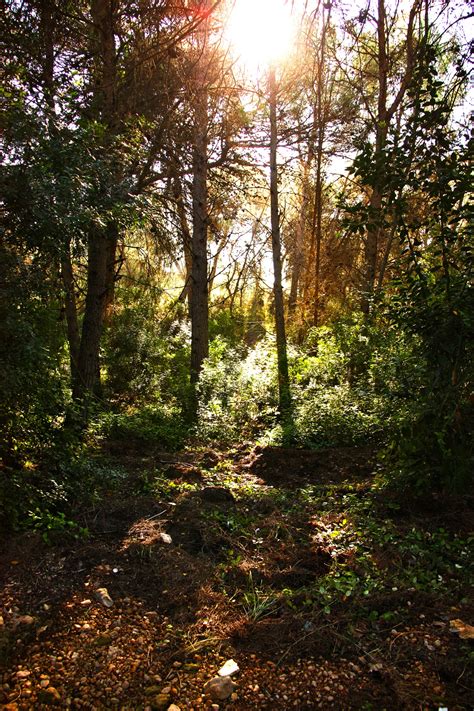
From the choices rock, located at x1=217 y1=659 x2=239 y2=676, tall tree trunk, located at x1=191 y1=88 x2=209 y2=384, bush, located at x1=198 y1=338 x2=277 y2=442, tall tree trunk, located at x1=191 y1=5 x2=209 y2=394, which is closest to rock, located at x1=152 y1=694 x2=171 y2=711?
rock, located at x1=217 y1=659 x2=239 y2=676

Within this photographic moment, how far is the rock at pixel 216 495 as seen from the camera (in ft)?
15.2

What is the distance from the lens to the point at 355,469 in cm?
562

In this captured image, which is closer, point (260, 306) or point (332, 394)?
point (332, 394)

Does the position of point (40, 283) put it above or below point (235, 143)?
below

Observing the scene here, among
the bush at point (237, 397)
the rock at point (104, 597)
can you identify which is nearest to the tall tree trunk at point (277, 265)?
the bush at point (237, 397)

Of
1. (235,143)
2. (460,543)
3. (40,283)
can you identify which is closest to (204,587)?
(460,543)

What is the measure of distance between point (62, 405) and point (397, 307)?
10.4 ft

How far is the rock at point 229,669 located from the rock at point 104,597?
34.1 inches

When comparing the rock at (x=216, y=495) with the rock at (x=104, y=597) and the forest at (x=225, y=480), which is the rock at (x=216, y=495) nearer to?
the forest at (x=225, y=480)

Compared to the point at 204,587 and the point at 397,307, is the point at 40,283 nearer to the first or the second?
the point at 204,587

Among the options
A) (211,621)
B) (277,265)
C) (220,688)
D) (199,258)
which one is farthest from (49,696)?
(199,258)

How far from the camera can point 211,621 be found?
2.81 metres

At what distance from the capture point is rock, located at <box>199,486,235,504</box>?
4633 mm

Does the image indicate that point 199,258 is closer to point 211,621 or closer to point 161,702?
point 211,621
